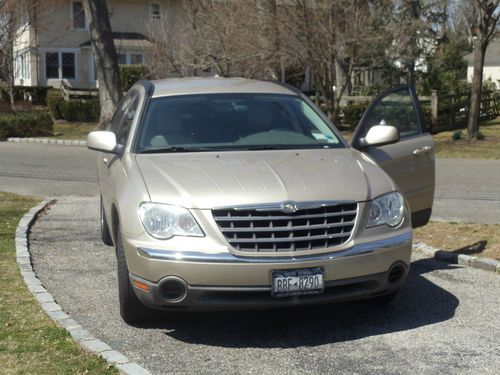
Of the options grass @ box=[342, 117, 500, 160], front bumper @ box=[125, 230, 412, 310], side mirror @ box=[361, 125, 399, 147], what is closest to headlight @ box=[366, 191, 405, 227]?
front bumper @ box=[125, 230, 412, 310]

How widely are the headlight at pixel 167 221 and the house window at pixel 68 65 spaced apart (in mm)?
43344

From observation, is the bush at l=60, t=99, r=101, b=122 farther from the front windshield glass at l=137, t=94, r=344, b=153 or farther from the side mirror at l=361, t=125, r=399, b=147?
the side mirror at l=361, t=125, r=399, b=147

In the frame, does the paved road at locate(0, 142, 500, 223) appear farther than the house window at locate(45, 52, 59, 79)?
No

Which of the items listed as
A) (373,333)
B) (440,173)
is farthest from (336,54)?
(373,333)

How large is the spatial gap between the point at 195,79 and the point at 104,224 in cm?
189

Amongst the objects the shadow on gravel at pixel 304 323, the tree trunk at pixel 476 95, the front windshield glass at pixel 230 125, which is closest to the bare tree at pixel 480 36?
the tree trunk at pixel 476 95

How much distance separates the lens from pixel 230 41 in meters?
23.5

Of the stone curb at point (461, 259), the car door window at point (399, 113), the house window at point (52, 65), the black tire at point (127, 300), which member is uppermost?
the house window at point (52, 65)

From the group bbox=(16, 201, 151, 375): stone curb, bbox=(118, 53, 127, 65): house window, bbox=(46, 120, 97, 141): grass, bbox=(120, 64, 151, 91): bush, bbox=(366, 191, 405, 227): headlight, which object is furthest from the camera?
bbox=(118, 53, 127, 65): house window

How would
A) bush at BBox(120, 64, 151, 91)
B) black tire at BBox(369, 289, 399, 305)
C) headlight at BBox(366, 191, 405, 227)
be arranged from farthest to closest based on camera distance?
1. bush at BBox(120, 64, 151, 91)
2. black tire at BBox(369, 289, 399, 305)
3. headlight at BBox(366, 191, 405, 227)

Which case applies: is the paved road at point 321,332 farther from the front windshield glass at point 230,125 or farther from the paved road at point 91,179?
the paved road at point 91,179

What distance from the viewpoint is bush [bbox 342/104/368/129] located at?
26.4 m

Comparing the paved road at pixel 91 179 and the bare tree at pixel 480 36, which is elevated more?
the bare tree at pixel 480 36

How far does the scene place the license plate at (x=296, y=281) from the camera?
5.27 metres
